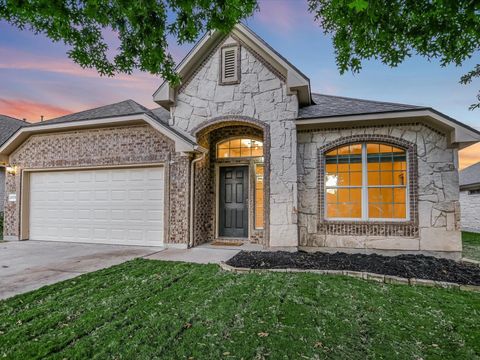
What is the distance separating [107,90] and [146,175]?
852 centimetres

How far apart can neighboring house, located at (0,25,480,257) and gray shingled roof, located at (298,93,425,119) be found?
51 mm

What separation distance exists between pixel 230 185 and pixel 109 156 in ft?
12.5

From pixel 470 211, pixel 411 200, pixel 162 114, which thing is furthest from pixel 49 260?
pixel 470 211

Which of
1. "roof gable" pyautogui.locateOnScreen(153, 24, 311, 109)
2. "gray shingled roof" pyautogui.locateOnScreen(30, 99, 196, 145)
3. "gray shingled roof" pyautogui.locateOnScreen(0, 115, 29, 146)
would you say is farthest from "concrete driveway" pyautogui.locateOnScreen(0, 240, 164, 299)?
"gray shingled roof" pyautogui.locateOnScreen(0, 115, 29, 146)

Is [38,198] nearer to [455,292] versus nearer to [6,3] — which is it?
[6,3]

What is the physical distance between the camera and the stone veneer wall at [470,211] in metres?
14.7

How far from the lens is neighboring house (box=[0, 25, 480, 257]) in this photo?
22.5ft

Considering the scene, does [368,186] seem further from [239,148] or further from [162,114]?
[162,114]

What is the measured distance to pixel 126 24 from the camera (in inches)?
171

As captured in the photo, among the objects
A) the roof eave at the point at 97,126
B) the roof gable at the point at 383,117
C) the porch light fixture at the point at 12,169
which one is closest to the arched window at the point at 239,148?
the roof eave at the point at 97,126

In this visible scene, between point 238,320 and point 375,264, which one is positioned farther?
point 375,264

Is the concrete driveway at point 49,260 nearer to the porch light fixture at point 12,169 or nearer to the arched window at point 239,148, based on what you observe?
the porch light fixture at point 12,169

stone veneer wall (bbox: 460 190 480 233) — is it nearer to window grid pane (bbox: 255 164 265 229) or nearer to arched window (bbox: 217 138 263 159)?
window grid pane (bbox: 255 164 265 229)

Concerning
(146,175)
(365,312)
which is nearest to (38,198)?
(146,175)
